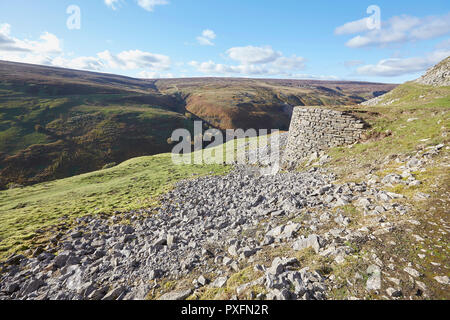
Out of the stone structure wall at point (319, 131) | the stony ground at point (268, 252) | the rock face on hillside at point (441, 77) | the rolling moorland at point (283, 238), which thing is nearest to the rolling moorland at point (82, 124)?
the rolling moorland at point (283, 238)

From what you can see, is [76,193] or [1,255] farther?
[76,193]

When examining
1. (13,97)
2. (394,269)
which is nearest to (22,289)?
(394,269)

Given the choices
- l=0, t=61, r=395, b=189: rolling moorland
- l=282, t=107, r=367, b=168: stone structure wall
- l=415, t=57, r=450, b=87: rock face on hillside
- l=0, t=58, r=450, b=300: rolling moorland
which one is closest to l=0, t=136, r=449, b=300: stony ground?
l=0, t=58, r=450, b=300: rolling moorland

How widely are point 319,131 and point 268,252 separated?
44.9 feet

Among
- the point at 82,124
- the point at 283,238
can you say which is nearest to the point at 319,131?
the point at 283,238

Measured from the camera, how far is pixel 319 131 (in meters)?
17.3

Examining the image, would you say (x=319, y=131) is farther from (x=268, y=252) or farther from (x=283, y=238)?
(x=268, y=252)

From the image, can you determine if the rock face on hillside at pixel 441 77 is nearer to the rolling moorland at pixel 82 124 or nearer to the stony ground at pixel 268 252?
the stony ground at pixel 268 252

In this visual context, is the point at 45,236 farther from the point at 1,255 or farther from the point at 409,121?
the point at 409,121

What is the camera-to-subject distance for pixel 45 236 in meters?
12.1

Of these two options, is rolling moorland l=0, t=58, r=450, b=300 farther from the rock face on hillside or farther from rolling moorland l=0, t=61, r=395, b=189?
rolling moorland l=0, t=61, r=395, b=189

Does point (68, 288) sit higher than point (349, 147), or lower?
lower
